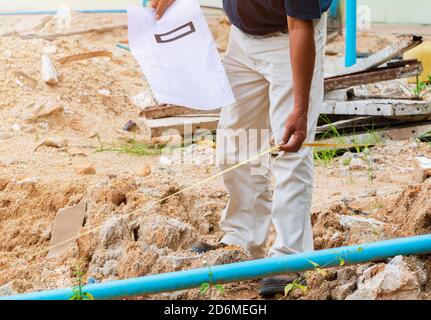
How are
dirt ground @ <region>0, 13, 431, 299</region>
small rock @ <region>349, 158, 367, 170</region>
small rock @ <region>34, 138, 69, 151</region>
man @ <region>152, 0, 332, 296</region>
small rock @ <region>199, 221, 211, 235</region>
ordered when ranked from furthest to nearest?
small rock @ <region>34, 138, 69, 151</region> → small rock @ <region>349, 158, 367, 170</region> → small rock @ <region>199, 221, 211, 235</region> → dirt ground @ <region>0, 13, 431, 299</region> → man @ <region>152, 0, 332, 296</region>

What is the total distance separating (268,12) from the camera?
3.95 m

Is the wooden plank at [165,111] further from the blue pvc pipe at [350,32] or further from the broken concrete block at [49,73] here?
the blue pvc pipe at [350,32]

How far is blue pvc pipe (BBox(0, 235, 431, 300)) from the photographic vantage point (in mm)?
3301

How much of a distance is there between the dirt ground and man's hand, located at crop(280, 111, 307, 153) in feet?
1.80

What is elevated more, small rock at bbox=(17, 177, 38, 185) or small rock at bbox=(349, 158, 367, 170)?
small rock at bbox=(17, 177, 38, 185)

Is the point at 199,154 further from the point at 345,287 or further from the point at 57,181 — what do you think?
the point at 345,287

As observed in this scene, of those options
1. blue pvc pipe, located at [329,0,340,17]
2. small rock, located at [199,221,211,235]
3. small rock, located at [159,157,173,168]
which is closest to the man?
small rock, located at [199,221,211,235]

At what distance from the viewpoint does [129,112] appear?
837cm

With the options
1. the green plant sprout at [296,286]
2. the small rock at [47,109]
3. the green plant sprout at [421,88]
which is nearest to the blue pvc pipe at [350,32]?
the green plant sprout at [421,88]

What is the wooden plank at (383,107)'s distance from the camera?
6.68m

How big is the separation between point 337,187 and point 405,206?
1326mm

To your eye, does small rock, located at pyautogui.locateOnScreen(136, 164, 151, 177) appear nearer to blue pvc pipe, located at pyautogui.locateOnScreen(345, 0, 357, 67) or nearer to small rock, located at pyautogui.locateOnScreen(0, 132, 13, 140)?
small rock, located at pyautogui.locateOnScreen(0, 132, 13, 140)
